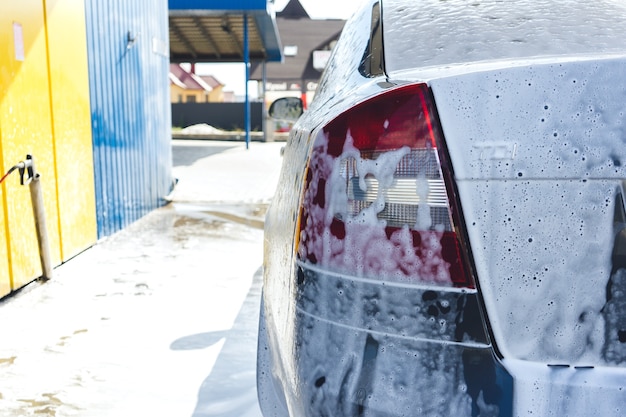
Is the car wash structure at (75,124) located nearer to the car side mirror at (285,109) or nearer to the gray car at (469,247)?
the car side mirror at (285,109)

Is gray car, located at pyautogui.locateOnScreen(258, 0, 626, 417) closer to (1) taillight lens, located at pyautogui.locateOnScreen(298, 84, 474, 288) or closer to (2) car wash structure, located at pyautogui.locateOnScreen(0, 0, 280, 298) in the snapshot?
(1) taillight lens, located at pyautogui.locateOnScreen(298, 84, 474, 288)

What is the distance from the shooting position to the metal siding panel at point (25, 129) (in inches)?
157

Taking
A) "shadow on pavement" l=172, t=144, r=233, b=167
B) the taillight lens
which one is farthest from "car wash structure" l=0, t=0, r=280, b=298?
"shadow on pavement" l=172, t=144, r=233, b=167

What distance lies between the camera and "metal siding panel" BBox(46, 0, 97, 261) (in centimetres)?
479

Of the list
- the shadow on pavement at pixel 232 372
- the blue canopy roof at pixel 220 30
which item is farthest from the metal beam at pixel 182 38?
the shadow on pavement at pixel 232 372

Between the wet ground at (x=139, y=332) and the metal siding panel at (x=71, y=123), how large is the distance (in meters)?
0.28

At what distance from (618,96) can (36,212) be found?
4.15 metres

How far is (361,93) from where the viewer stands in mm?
1308

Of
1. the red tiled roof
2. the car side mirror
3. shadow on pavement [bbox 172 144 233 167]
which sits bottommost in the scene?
shadow on pavement [bbox 172 144 233 167]

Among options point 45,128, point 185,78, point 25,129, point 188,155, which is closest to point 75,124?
point 45,128

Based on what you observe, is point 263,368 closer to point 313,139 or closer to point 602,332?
point 313,139

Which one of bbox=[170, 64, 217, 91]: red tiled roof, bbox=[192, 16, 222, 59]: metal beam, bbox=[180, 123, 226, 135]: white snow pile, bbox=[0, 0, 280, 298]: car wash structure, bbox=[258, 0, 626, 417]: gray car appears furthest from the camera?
bbox=[170, 64, 217, 91]: red tiled roof

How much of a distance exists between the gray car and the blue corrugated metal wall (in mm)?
4947

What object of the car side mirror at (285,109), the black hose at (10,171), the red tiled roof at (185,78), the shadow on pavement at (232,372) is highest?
the red tiled roof at (185,78)
